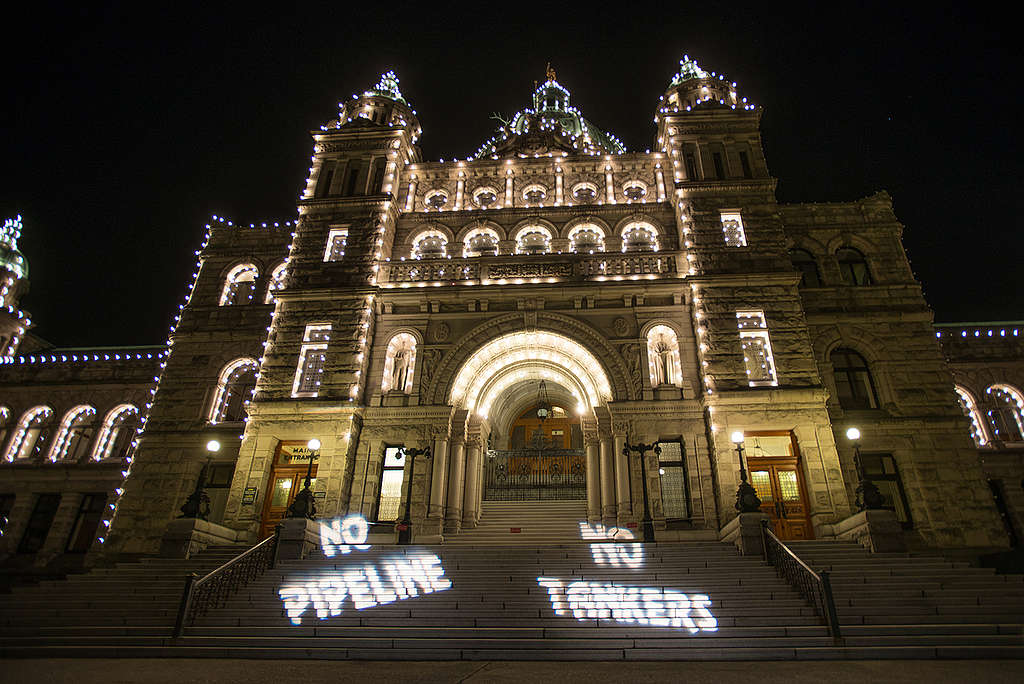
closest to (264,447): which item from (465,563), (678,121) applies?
(465,563)

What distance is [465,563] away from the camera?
537 inches

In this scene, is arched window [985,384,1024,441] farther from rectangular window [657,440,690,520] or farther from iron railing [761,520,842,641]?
iron railing [761,520,842,641]

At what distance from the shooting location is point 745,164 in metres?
23.6

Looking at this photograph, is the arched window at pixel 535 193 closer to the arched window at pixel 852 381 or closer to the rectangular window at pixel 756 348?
the rectangular window at pixel 756 348

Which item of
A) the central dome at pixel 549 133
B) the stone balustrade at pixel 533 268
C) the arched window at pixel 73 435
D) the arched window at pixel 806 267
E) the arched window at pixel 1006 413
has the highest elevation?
the central dome at pixel 549 133

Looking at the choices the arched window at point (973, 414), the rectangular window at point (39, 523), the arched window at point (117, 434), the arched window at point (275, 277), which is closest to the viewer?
the arched window at point (973, 414)

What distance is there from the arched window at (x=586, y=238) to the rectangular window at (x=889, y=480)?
12608 millimetres

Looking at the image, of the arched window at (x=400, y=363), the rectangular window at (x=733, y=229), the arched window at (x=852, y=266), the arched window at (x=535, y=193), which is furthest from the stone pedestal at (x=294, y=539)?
the arched window at (x=852, y=266)

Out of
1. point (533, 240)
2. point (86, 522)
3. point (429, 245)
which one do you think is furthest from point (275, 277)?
point (86, 522)

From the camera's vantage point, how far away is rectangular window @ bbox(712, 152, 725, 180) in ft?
77.0

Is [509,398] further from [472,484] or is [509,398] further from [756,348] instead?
[756,348]

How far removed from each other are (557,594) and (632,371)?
988 cm

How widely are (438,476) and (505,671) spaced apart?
1117 centimetres

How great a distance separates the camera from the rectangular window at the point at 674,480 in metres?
17.9
